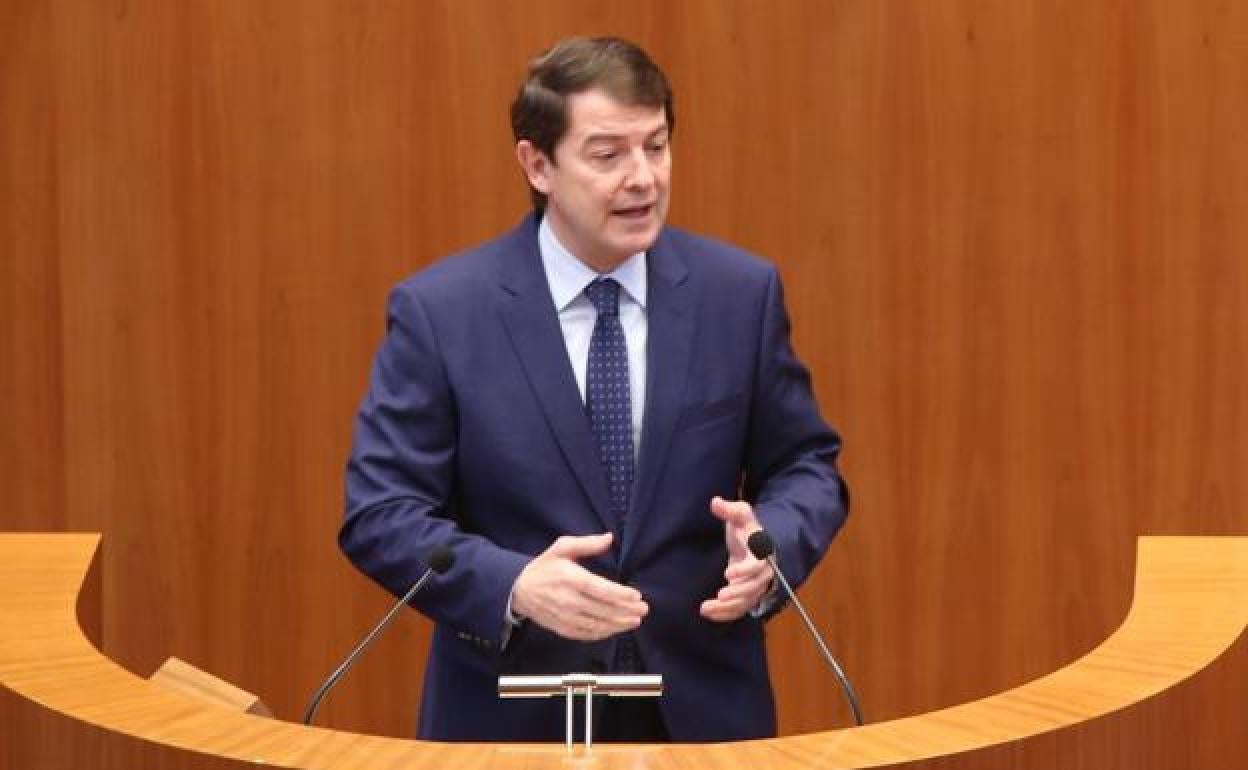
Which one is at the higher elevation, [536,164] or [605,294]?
[536,164]

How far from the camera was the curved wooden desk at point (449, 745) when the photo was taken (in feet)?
5.63

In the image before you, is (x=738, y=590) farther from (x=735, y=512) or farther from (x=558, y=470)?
(x=558, y=470)

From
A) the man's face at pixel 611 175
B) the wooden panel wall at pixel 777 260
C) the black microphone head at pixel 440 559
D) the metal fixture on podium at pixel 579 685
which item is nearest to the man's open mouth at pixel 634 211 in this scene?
the man's face at pixel 611 175

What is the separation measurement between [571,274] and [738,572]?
360mm

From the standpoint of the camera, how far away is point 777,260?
10.2 feet

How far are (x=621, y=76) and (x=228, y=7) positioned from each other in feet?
3.08

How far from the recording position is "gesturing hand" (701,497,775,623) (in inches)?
82.7

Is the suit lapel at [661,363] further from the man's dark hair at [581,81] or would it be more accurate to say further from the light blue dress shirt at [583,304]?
the man's dark hair at [581,81]

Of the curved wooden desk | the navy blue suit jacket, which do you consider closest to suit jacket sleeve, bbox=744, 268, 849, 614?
A: the navy blue suit jacket

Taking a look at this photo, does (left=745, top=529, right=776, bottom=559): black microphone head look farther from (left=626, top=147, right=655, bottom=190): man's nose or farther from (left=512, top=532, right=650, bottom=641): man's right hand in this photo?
(left=626, top=147, right=655, bottom=190): man's nose

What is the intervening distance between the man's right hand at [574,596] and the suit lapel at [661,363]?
148 mm

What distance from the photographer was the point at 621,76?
2.28 m

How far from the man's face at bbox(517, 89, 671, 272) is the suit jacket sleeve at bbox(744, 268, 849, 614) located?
0.53 ft

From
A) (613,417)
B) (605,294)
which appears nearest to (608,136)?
(605,294)
